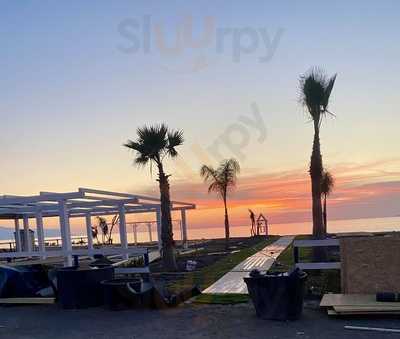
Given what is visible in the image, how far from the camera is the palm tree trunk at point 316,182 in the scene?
14711mm

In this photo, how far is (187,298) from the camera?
10.9 metres

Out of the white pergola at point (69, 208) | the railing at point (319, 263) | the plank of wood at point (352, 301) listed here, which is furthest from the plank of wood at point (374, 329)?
the white pergola at point (69, 208)

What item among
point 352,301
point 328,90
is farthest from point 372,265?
point 328,90

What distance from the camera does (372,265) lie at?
935 centimetres

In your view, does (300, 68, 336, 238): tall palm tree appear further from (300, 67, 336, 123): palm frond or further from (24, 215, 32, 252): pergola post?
(24, 215, 32, 252): pergola post

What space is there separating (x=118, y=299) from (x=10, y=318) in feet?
6.93

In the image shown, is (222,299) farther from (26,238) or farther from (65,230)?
(26,238)

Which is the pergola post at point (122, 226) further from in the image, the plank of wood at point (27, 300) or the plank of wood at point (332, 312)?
the plank of wood at point (332, 312)

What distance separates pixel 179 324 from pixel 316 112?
8.11 meters

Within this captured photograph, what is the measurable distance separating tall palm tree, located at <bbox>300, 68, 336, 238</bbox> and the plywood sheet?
5.26 m

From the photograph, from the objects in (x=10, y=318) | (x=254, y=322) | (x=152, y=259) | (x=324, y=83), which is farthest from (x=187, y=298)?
(x=152, y=259)

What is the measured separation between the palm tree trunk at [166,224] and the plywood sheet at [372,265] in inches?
362

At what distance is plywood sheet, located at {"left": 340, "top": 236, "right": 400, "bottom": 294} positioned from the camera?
9.26 metres

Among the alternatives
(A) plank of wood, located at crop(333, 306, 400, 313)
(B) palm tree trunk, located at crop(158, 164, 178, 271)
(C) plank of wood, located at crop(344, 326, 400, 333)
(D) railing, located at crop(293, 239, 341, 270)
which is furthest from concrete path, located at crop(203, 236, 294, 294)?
(C) plank of wood, located at crop(344, 326, 400, 333)
